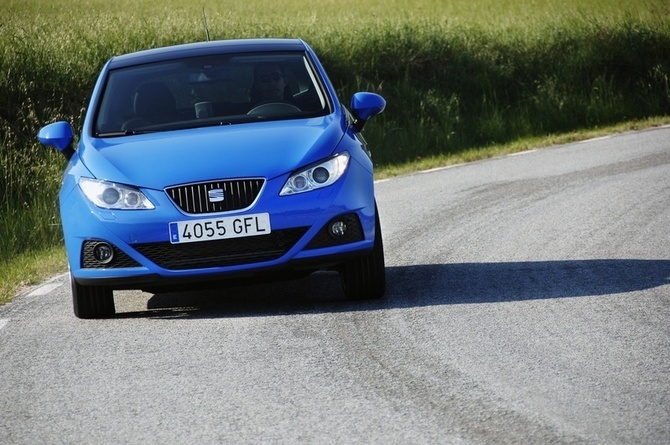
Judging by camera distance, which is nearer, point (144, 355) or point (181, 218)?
point (144, 355)

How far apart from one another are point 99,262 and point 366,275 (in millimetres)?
1540

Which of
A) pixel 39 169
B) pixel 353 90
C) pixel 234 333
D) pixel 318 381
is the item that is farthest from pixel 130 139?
pixel 353 90

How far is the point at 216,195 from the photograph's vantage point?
7324mm

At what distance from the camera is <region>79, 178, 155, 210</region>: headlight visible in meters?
7.41

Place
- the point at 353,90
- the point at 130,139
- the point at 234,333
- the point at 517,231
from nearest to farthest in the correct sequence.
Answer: the point at 234,333
the point at 130,139
the point at 517,231
the point at 353,90

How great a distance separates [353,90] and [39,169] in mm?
8156

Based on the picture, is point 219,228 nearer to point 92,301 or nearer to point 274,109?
point 92,301

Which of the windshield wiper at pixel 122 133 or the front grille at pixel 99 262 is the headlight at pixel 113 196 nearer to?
the front grille at pixel 99 262

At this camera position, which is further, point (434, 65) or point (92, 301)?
point (434, 65)

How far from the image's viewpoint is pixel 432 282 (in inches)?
332

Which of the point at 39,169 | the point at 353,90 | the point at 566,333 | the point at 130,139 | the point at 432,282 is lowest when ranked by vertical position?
the point at 353,90

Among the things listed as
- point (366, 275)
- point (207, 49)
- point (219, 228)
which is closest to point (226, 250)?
point (219, 228)

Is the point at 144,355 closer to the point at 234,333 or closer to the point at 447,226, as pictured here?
the point at 234,333

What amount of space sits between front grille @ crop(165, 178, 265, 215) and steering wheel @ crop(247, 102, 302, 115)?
3.84 ft
